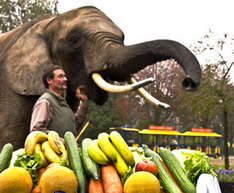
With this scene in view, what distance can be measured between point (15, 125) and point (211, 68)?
1297 centimetres

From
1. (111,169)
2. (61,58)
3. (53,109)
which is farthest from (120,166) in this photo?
(61,58)

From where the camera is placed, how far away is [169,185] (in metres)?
2.87

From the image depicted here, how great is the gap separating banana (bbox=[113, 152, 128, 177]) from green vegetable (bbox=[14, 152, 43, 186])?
54 cm

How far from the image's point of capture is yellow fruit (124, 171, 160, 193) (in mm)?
2609

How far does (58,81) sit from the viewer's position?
4637 millimetres

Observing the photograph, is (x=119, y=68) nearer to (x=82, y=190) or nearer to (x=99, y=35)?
(x=99, y=35)

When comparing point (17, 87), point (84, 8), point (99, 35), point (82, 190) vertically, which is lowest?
point (82, 190)

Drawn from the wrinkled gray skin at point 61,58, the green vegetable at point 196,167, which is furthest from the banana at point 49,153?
the wrinkled gray skin at point 61,58

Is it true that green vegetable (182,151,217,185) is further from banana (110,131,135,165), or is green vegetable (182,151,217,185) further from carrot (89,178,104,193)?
carrot (89,178,104,193)

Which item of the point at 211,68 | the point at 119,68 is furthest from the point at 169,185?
the point at 211,68

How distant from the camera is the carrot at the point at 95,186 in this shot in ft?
9.18

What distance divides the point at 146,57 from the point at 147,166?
3136 mm

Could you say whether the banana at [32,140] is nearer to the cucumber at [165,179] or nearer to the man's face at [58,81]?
the cucumber at [165,179]

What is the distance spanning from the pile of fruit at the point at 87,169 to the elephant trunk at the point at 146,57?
6.59 ft
